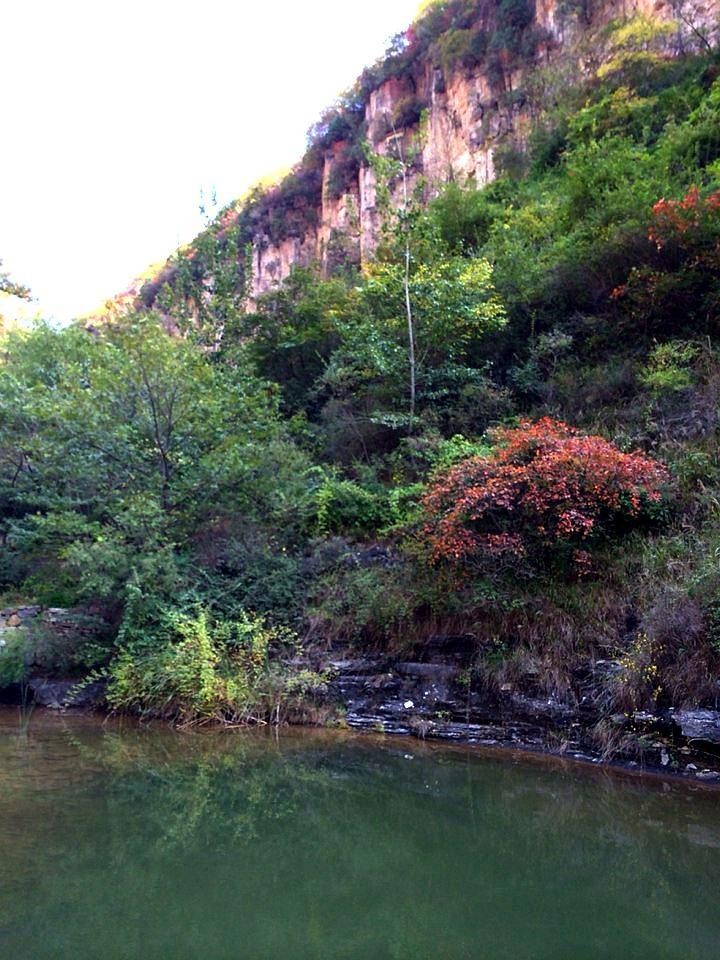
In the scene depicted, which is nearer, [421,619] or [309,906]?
[309,906]

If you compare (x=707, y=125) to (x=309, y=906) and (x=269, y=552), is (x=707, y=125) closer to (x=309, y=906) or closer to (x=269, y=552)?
(x=269, y=552)

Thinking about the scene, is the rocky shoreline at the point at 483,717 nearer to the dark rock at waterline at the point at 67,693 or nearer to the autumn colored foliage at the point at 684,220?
the dark rock at waterline at the point at 67,693

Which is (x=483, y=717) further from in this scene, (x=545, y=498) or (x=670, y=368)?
(x=670, y=368)

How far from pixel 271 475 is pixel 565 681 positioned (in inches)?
223

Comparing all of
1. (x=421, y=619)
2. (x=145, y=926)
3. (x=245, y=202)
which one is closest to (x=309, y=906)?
(x=145, y=926)

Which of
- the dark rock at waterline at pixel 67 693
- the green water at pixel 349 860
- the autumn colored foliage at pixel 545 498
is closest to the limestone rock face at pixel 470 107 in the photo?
the dark rock at waterline at pixel 67 693

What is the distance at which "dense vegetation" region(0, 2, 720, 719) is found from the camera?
8.55m

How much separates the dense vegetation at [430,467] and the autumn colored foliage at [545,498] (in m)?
0.03

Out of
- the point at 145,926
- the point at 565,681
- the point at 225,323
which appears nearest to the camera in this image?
the point at 145,926

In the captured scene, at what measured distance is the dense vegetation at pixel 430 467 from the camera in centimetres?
855

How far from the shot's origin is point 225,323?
1855 centimetres

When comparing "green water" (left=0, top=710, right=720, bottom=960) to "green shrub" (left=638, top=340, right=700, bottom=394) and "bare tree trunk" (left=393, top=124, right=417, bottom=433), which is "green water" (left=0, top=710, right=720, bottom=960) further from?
"bare tree trunk" (left=393, top=124, right=417, bottom=433)

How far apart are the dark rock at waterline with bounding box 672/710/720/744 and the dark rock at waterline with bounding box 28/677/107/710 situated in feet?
24.4

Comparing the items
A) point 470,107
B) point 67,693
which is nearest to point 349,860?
point 67,693
